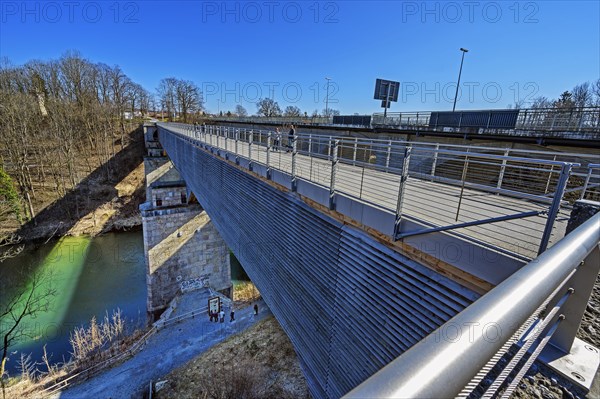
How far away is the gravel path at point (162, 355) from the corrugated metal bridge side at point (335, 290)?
834 centimetres

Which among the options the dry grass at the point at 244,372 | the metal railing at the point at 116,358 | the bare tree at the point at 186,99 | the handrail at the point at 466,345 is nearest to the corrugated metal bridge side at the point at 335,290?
the handrail at the point at 466,345

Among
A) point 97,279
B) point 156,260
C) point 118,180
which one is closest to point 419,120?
point 156,260

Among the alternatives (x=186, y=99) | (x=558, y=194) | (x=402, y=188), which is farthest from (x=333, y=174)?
(x=186, y=99)

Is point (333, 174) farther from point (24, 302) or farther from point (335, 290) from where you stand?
point (24, 302)

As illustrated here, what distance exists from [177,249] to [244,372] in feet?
34.8

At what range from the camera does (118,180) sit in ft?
117

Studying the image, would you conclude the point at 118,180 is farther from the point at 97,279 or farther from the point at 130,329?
the point at 130,329

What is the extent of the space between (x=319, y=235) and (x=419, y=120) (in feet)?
50.2

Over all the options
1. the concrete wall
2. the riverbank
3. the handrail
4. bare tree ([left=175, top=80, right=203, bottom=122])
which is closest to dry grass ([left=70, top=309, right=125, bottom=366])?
the concrete wall

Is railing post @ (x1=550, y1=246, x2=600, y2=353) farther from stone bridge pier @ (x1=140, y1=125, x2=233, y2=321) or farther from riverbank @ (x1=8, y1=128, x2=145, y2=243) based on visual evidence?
riverbank @ (x1=8, y1=128, x2=145, y2=243)

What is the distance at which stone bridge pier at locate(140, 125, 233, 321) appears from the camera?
18.5m

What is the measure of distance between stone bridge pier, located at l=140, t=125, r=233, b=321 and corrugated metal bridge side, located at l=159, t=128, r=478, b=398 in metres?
12.8

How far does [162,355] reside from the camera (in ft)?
44.0

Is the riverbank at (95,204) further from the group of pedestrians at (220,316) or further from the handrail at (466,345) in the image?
the handrail at (466,345)
